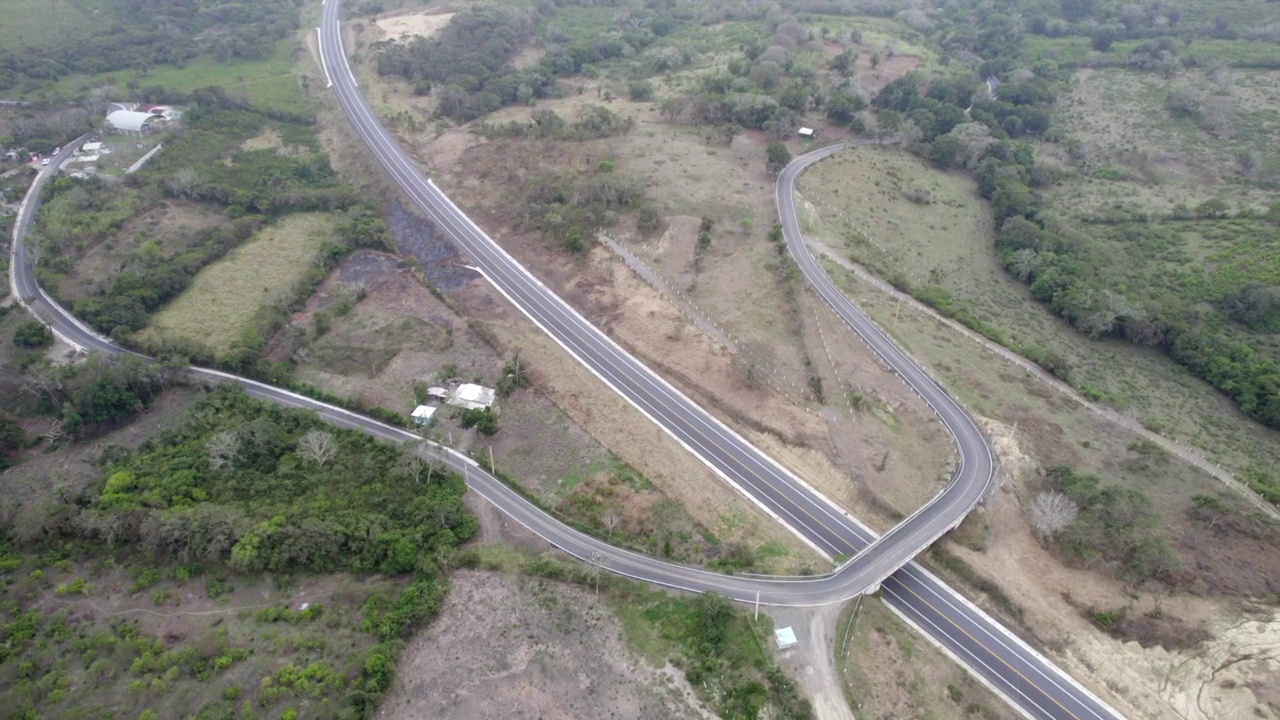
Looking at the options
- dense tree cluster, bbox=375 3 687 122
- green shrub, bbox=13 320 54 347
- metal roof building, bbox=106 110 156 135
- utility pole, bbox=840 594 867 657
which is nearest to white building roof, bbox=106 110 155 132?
metal roof building, bbox=106 110 156 135

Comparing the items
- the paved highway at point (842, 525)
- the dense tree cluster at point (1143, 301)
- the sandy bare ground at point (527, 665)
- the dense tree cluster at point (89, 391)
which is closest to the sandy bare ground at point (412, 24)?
the paved highway at point (842, 525)

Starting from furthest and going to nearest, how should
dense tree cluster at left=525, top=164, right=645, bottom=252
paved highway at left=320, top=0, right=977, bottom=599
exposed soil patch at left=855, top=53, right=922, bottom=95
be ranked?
exposed soil patch at left=855, top=53, right=922, bottom=95, dense tree cluster at left=525, top=164, right=645, bottom=252, paved highway at left=320, top=0, right=977, bottom=599

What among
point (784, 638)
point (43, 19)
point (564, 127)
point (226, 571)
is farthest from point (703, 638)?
point (43, 19)

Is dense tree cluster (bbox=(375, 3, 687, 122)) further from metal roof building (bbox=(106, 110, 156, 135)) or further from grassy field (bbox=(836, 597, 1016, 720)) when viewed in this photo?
grassy field (bbox=(836, 597, 1016, 720))

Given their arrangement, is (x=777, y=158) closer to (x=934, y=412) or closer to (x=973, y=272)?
(x=973, y=272)

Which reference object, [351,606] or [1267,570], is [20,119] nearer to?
[351,606]

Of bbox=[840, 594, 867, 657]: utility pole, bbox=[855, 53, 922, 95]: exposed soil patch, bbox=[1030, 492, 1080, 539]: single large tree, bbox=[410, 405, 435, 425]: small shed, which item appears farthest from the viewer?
bbox=[855, 53, 922, 95]: exposed soil patch
